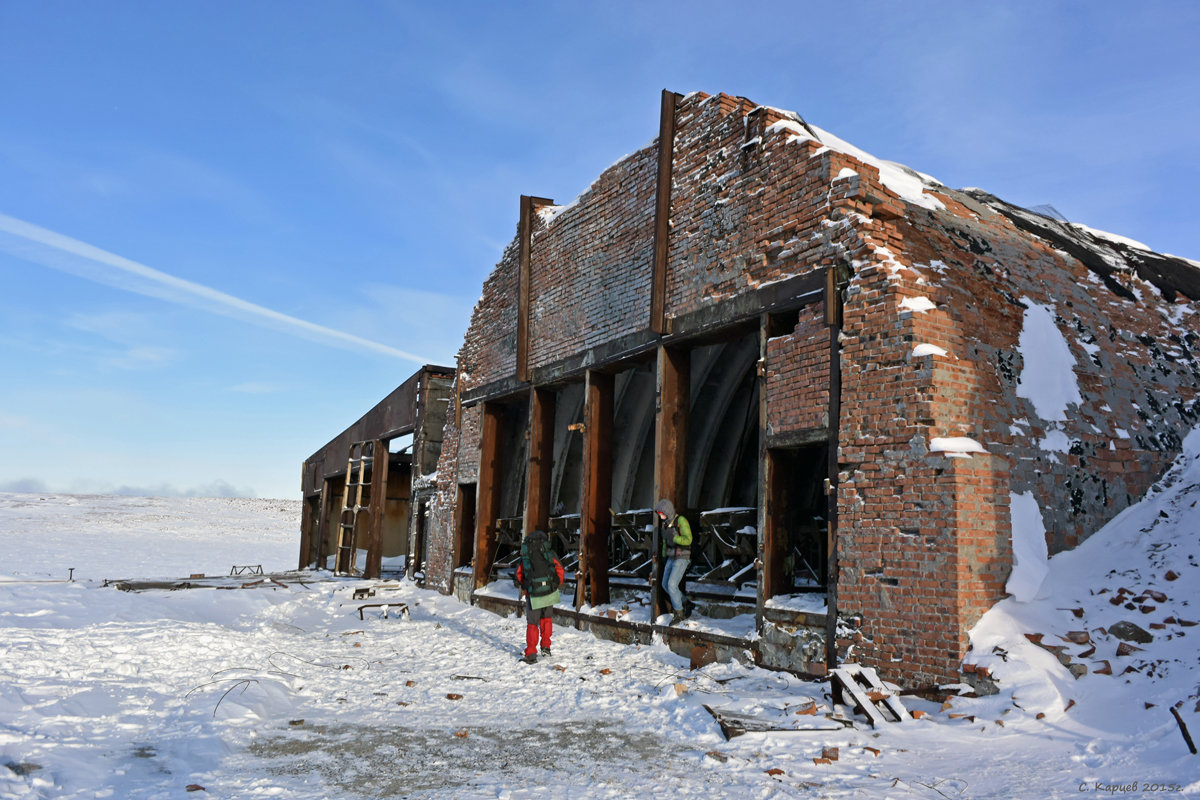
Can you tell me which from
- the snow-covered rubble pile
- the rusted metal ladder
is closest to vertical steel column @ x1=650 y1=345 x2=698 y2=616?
the snow-covered rubble pile

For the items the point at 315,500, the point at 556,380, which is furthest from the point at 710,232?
the point at 315,500

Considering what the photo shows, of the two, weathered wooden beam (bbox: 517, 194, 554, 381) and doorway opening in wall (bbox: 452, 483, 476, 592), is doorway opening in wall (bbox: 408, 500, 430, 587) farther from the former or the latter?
weathered wooden beam (bbox: 517, 194, 554, 381)

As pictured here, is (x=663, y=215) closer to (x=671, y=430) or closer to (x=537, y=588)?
(x=671, y=430)

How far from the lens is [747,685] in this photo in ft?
25.3

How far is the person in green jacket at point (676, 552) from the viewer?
388 inches

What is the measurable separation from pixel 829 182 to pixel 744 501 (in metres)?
7.10

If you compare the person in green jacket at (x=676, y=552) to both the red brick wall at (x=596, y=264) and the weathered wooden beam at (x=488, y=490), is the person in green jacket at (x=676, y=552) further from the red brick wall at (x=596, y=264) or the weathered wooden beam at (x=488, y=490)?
the weathered wooden beam at (x=488, y=490)

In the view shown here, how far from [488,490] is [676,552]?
6.28 meters

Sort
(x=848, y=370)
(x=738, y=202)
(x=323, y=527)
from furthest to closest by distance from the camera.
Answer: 1. (x=323, y=527)
2. (x=738, y=202)
3. (x=848, y=370)

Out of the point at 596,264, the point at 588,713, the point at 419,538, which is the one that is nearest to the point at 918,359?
the point at 588,713

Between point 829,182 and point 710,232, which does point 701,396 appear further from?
point 829,182

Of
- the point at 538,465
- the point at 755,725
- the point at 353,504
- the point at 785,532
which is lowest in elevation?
the point at 755,725

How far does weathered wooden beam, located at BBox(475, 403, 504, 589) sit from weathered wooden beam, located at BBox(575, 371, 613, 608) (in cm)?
382

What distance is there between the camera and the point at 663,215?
10.8m
